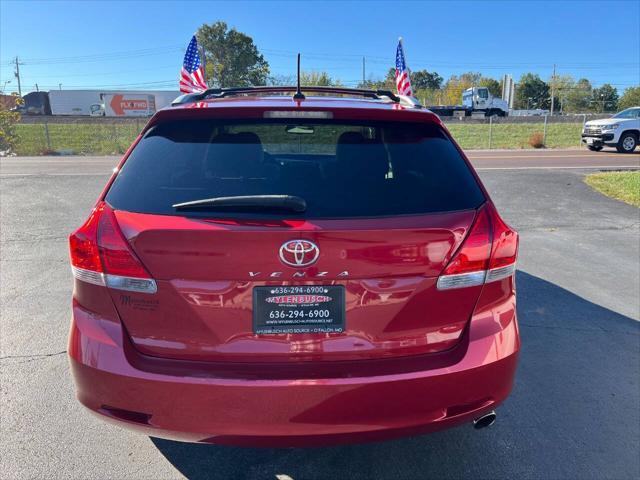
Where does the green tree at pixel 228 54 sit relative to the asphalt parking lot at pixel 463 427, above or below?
above

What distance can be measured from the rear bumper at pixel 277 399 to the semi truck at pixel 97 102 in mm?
51088

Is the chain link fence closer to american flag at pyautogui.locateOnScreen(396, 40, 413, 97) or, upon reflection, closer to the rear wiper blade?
american flag at pyautogui.locateOnScreen(396, 40, 413, 97)

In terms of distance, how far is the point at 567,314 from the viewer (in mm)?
4645

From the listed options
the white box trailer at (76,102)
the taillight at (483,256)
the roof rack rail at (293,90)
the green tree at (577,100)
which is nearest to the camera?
the taillight at (483,256)

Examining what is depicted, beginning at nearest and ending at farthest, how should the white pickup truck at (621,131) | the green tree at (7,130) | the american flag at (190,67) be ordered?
the american flag at (190,67) → the green tree at (7,130) → the white pickup truck at (621,131)

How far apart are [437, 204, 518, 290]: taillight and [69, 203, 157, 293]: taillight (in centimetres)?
123

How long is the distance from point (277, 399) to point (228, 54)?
90.1 metres

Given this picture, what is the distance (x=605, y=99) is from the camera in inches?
3738

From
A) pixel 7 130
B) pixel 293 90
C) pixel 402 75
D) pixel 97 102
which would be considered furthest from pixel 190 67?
pixel 97 102

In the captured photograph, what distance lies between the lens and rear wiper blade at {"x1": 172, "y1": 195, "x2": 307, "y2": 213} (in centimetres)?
200

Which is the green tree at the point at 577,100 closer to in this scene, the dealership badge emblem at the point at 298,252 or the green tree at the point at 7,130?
the green tree at the point at 7,130

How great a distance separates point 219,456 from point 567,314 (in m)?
3.48

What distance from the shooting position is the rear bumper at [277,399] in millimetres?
1968

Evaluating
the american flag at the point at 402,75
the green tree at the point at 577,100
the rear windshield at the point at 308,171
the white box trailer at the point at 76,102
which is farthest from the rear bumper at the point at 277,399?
the green tree at the point at 577,100
